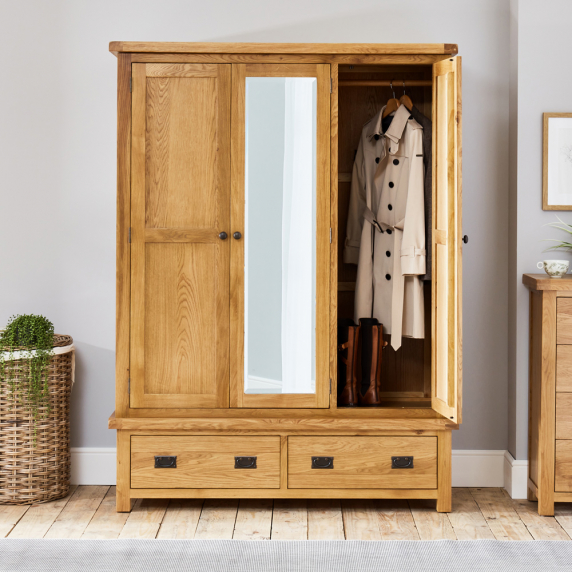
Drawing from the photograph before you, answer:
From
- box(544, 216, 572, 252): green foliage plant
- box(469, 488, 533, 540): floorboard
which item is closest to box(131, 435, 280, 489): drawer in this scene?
box(469, 488, 533, 540): floorboard

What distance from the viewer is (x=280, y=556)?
2.08 m

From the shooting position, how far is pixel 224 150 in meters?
2.51

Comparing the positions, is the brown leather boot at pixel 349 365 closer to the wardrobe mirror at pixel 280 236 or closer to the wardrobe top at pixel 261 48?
A: the wardrobe mirror at pixel 280 236

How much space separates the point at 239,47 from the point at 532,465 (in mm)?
2216

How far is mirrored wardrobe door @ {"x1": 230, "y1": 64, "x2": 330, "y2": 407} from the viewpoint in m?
2.51

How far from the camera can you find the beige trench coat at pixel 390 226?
8.74 feet

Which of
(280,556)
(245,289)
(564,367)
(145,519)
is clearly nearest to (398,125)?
(245,289)

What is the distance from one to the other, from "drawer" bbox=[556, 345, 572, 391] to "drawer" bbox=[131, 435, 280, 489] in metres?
1.21

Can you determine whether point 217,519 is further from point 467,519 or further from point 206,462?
point 467,519

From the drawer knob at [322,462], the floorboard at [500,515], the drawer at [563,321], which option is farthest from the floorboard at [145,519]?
the drawer at [563,321]

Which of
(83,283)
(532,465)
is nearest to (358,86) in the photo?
(83,283)

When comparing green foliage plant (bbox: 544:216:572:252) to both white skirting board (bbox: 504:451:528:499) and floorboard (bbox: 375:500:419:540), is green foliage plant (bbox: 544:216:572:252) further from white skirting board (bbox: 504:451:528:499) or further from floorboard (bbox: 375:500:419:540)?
floorboard (bbox: 375:500:419:540)

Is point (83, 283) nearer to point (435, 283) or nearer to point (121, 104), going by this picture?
point (121, 104)

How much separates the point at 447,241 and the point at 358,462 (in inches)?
39.1
